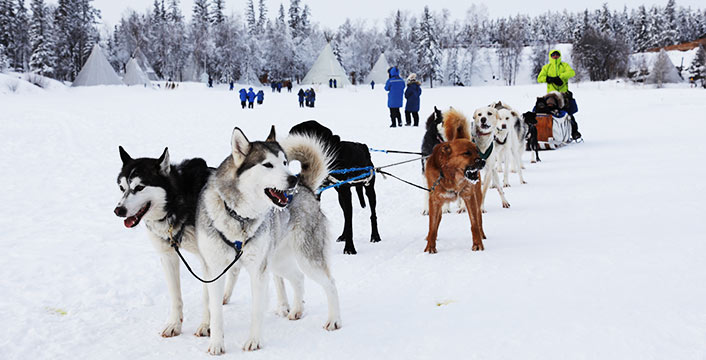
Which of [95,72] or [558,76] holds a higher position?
[95,72]

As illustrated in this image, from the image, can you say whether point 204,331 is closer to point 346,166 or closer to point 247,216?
point 247,216

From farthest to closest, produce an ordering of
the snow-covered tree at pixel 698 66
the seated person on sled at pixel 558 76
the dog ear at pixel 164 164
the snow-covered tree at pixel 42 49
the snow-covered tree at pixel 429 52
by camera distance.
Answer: the snow-covered tree at pixel 429 52 < the snow-covered tree at pixel 42 49 < the snow-covered tree at pixel 698 66 < the seated person on sled at pixel 558 76 < the dog ear at pixel 164 164

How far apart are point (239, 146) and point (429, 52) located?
6746cm

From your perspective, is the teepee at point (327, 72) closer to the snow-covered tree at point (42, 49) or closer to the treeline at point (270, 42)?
the treeline at point (270, 42)

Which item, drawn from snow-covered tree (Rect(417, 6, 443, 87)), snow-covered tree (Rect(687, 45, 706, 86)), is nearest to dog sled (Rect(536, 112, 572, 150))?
snow-covered tree (Rect(687, 45, 706, 86))

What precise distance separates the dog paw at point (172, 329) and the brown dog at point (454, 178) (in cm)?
227

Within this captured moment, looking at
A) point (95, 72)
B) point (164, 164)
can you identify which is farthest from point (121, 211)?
point (95, 72)

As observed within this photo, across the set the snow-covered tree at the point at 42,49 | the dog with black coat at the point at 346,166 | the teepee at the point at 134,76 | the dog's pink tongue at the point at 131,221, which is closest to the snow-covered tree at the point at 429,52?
the teepee at the point at 134,76

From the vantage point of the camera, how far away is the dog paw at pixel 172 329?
285 cm

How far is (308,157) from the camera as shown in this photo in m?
3.10

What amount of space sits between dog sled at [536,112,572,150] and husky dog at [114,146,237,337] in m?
9.93

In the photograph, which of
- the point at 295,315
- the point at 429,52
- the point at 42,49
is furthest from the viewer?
the point at 429,52

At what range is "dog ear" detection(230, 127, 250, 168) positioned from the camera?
249 cm

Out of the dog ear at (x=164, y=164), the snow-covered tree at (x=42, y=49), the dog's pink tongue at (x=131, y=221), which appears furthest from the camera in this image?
the snow-covered tree at (x=42, y=49)
